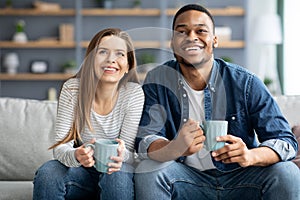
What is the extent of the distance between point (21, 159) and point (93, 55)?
2.42 ft

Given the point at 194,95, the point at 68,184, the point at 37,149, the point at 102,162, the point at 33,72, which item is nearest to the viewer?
the point at 102,162

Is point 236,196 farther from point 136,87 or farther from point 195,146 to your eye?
point 136,87

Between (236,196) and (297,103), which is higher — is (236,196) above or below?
below

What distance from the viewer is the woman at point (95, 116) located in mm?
1826

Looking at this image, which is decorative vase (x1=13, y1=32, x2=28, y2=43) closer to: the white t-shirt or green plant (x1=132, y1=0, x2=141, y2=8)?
green plant (x1=132, y1=0, x2=141, y2=8)

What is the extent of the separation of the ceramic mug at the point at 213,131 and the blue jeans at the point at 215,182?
22 centimetres

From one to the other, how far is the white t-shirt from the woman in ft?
0.64

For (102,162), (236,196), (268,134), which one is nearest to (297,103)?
(268,134)

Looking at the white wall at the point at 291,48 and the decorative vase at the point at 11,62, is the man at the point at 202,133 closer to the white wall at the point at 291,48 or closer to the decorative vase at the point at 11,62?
the white wall at the point at 291,48

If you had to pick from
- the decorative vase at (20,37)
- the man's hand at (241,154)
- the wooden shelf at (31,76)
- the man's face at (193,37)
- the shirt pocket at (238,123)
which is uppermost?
the man's face at (193,37)

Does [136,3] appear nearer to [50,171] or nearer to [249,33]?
[249,33]

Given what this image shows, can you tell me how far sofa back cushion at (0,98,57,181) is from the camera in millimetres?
2385

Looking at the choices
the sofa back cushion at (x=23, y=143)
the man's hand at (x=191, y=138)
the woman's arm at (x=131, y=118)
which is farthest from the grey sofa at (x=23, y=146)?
the man's hand at (x=191, y=138)

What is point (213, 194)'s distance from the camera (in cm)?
189
